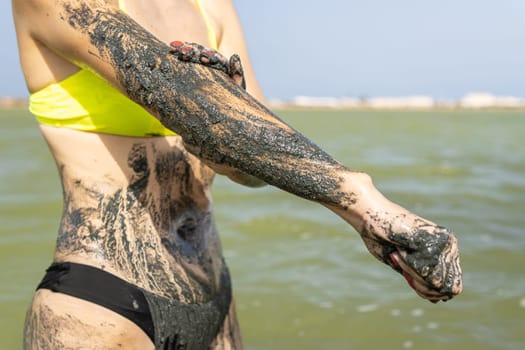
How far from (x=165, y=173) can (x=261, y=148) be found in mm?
542

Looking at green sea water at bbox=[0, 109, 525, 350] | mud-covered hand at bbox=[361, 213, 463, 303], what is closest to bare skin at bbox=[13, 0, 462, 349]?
mud-covered hand at bbox=[361, 213, 463, 303]

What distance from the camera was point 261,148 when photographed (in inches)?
52.2

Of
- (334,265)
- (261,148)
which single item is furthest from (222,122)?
(334,265)

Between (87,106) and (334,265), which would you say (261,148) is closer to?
(87,106)

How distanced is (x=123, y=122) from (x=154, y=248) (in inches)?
13.3

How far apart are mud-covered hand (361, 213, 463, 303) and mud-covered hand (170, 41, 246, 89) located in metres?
0.45

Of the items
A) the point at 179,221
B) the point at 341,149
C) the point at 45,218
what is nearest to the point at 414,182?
the point at 341,149

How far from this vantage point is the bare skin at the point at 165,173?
1.31 meters

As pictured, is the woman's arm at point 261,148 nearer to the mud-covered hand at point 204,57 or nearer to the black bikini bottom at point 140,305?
the mud-covered hand at point 204,57

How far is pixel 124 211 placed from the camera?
169 cm

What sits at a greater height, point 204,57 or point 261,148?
point 204,57

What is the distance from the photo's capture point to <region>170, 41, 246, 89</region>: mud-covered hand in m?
1.38

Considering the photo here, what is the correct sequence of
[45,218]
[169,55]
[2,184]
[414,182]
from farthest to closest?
[414,182] → [2,184] → [45,218] → [169,55]

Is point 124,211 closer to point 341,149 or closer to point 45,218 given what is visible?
point 45,218
